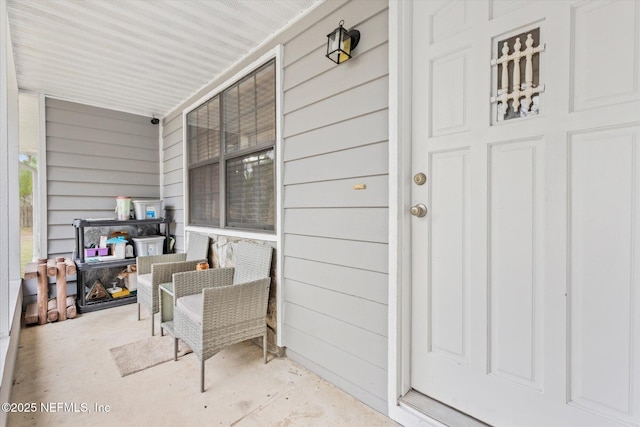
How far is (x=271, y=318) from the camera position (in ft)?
7.55

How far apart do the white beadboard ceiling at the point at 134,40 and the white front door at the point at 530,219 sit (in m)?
1.23

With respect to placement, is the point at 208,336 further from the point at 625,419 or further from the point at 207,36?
the point at 207,36

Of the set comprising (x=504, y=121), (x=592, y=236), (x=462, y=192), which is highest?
(x=504, y=121)

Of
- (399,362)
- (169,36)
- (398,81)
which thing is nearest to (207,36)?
(169,36)

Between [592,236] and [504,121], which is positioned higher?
[504,121]

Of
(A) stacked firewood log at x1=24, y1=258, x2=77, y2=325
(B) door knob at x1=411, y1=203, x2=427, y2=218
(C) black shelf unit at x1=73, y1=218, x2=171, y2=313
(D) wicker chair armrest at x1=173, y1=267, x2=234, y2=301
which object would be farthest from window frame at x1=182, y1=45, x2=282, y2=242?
(A) stacked firewood log at x1=24, y1=258, x2=77, y2=325

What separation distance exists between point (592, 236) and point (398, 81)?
3.41 ft

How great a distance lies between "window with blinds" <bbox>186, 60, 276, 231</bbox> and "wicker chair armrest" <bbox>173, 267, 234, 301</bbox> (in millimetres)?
462

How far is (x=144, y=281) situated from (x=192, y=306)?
1.13m

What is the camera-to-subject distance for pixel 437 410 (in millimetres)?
1401

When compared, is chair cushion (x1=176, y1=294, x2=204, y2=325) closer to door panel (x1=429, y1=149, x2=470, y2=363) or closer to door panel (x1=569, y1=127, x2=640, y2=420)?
door panel (x1=429, y1=149, x2=470, y2=363)

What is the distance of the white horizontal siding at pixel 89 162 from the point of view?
350cm

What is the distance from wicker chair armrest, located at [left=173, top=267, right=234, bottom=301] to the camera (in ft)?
7.44

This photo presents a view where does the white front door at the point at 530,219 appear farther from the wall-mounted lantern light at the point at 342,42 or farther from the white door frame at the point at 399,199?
the wall-mounted lantern light at the point at 342,42
